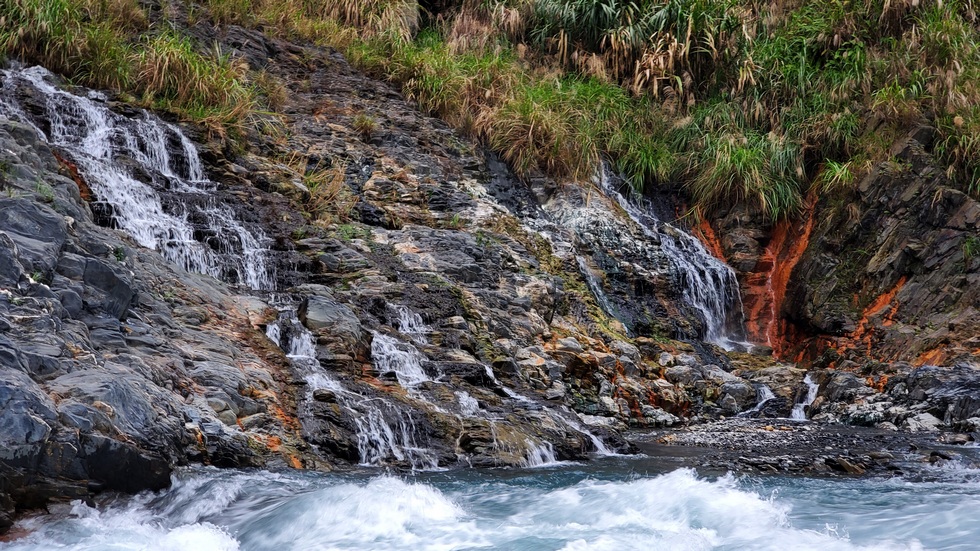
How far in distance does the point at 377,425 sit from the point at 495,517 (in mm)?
1924

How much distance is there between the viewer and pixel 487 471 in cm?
638

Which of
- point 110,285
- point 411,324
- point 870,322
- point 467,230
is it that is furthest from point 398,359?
point 870,322

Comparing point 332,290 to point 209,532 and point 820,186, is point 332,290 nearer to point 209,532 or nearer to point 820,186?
point 209,532

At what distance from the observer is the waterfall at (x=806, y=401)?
31.6ft

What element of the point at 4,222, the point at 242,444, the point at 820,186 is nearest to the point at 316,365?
the point at 242,444

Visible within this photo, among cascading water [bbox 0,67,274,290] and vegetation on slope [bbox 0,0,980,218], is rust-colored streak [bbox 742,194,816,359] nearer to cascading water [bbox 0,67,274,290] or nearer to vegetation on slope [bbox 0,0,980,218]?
vegetation on slope [bbox 0,0,980,218]

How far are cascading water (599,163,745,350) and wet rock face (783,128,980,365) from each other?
0.83 m

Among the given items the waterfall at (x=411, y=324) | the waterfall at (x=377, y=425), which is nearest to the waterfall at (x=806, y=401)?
the waterfall at (x=411, y=324)

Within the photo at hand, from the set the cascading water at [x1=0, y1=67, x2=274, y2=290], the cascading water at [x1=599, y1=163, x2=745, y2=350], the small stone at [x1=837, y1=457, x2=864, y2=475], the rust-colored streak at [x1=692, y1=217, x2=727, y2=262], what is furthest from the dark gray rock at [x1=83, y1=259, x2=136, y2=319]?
the rust-colored streak at [x1=692, y1=217, x2=727, y2=262]

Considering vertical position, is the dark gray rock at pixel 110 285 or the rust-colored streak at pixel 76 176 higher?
the rust-colored streak at pixel 76 176

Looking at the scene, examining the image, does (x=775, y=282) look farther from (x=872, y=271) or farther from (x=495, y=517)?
(x=495, y=517)

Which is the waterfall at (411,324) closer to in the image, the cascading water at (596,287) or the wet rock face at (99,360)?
the wet rock face at (99,360)

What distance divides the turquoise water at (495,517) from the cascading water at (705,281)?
677 centimetres

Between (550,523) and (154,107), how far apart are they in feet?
28.0
